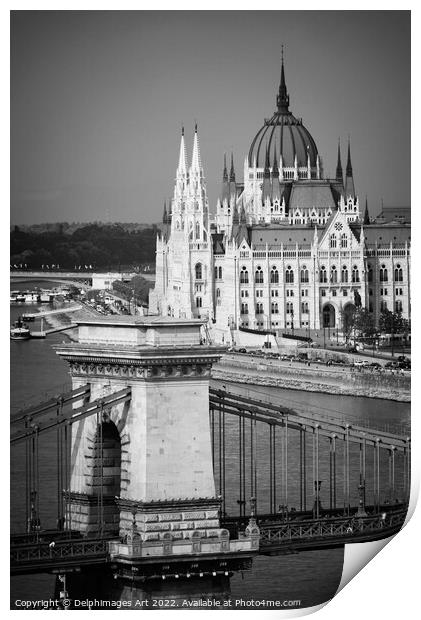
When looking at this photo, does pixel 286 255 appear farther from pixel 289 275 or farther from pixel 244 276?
pixel 244 276

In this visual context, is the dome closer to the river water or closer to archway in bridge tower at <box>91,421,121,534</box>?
the river water

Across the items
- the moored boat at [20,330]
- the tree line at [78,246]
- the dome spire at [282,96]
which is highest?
the dome spire at [282,96]

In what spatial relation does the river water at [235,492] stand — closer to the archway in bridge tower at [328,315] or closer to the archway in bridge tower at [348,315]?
the archway in bridge tower at [348,315]

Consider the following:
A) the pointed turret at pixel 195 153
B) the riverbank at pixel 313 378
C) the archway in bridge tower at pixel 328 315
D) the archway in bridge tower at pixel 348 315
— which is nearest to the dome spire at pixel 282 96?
the pointed turret at pixel 195 153

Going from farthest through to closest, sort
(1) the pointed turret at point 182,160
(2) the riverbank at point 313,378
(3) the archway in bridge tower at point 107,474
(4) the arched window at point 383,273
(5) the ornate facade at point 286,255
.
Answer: (4) the arched window at point 383,273 → (5) the ornate facade at point 286,255 → (2) the riverbank at point 313,378 → (1) the pointed turret at point 182,160 → (3) the archway in bridge tower at point 107,474

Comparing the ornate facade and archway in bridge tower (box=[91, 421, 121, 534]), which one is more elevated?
the ornate facade

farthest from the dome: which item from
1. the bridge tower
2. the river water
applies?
the bridge tower
